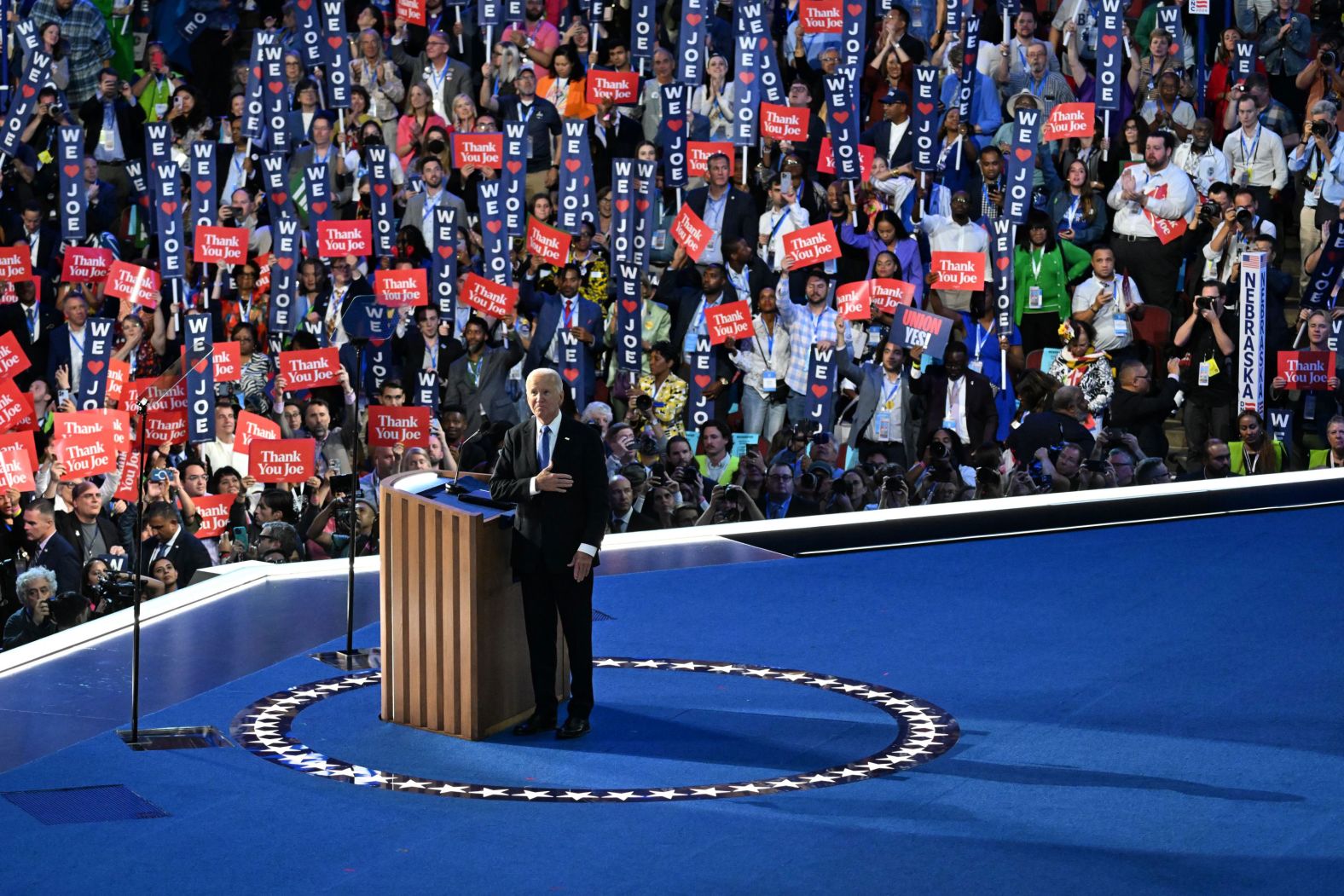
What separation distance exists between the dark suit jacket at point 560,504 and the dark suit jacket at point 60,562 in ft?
15.8

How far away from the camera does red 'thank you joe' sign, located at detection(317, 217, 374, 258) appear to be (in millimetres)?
13117

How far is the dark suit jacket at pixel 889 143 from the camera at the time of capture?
14.0 metres

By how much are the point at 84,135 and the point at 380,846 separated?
10.2m

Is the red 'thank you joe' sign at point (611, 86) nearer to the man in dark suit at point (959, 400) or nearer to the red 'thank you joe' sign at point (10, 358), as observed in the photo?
the man in dark suit at point (959, 400)

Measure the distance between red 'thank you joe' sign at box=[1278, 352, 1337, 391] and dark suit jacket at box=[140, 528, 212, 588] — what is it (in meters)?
6.65

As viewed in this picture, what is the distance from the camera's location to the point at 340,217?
14.5m

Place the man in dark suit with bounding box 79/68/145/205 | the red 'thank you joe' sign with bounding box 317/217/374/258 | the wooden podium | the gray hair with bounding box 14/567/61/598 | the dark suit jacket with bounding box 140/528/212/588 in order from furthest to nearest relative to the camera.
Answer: the man in dark suit with bounding box 79/68/145/205
the red 'thank you joe' sign with bounding box 317/217/374/258
the dark suit jacket with bounding box 140/528/212/588
the gray hair with bounding box 14/567/61/598
the wooden podium

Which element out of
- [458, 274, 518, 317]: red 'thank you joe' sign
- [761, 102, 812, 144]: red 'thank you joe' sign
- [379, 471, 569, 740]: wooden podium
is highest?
[761, 102, 812, 144]: red 'thank you joe' sign

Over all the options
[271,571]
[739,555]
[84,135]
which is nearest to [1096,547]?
[739,555]

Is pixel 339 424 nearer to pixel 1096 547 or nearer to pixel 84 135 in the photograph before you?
pixel 84 135

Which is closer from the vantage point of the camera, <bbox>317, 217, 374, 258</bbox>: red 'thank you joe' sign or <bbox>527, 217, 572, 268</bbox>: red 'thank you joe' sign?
<bbox>317, 217, 374, 258</bbox>: red 'thank you joe' sign

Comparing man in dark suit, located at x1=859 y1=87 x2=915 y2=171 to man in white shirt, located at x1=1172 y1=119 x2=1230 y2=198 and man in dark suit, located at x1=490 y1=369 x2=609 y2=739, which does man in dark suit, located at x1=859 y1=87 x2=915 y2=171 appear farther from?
man in dark suit, located at x1=490 y1=369 x2=609 y2=739

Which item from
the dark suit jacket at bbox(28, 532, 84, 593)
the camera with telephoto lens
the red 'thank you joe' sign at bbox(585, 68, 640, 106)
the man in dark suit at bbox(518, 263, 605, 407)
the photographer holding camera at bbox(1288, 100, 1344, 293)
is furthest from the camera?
the red 'thank you joe' sign at bbox(585, 68, 640, 106)

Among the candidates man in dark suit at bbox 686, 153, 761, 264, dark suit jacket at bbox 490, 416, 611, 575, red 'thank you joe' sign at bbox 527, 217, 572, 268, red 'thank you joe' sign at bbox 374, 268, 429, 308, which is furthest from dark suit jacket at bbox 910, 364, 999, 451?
dark suit jacket at bbox 490, 416, 611, 575
